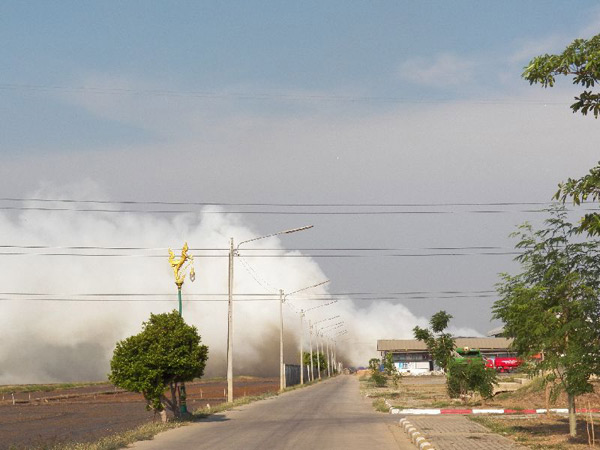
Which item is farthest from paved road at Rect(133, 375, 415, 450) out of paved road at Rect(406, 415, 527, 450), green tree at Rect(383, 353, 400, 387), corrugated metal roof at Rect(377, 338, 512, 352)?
corrugated metal roof at Rect(377, 338, 512, 352)

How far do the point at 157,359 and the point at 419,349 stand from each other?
139 m

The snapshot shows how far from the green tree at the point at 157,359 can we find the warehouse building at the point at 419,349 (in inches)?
5036

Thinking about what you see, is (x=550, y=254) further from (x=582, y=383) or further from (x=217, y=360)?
(x=217, y=360)

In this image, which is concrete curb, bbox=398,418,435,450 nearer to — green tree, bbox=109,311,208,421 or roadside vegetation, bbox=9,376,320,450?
roadside vegetation, bbox=9,376,320,450

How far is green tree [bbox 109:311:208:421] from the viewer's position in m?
32.4

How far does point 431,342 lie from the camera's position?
55438 millimetres

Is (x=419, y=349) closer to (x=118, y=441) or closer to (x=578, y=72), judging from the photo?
(x=118, y=441)

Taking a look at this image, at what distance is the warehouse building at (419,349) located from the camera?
162 meters

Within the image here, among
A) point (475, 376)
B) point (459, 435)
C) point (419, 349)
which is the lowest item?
point (459, 435)

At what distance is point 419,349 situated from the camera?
167 metres

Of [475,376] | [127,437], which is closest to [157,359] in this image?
[127,437]

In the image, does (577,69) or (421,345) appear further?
(421,345)

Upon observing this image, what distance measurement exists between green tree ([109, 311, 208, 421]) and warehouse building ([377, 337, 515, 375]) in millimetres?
127907

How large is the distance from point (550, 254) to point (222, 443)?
35.0 feet
